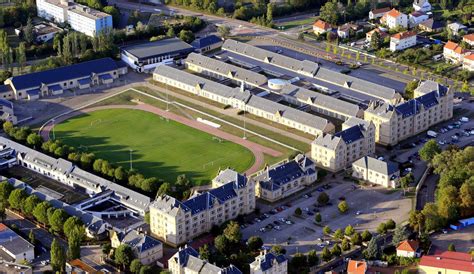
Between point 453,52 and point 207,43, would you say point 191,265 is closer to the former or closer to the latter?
Result: point 207,43

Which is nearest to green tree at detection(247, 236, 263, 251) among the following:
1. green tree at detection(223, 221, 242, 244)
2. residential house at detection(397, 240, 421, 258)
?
green tree at detection(223, 221, 242, 244)

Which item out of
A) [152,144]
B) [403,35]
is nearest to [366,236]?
[152,144]

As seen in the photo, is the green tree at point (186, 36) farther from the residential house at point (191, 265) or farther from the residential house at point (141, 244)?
the residential house at point (191, 265)

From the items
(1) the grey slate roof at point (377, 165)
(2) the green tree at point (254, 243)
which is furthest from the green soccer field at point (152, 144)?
(2) the green tree at point (254, 243)

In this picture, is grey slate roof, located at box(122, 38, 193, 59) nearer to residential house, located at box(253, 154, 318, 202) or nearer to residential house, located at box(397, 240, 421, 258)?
residential house, located at box(253, 154, 318, 202)

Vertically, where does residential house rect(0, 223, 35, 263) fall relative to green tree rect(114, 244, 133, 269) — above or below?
below

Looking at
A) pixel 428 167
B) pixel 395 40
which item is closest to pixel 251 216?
pixel 428 167
